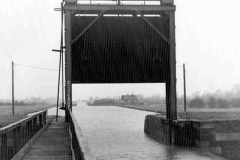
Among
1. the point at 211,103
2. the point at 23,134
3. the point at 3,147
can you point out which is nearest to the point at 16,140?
the point at 3,147

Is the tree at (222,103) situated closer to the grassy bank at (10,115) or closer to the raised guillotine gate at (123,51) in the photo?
the grassy bank at (10,115)

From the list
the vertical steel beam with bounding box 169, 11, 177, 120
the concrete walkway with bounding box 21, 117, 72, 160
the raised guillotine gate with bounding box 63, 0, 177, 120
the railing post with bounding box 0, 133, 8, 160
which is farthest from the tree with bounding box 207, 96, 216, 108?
the railing post with bounding box 0, 133, 8, 160

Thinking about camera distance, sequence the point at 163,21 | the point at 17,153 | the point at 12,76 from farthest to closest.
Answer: the point at 12,76 < the point at 163,21 < the point at 17,153

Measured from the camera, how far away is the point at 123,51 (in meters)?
20.7

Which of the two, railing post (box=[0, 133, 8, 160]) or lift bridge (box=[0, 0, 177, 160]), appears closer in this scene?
railing post (box=[0, 133, 8, 160])

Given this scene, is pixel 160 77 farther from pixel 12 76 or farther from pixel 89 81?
pixel 12 76

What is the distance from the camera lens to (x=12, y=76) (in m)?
50.3

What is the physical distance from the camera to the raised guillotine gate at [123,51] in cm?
2002

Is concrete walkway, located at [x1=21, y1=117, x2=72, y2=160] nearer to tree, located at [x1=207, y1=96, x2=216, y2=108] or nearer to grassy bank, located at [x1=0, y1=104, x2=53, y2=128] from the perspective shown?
grassy bank, located at [x1=0, y1=104, x2=53, y2=128]

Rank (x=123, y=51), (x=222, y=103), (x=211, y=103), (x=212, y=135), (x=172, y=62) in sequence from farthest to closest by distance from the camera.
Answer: (x=211, y=103), (x=222, y=103), (x=123, y=51), (x=172, y=62), (x=212, y=135)

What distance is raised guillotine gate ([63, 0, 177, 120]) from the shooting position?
65.7 feet

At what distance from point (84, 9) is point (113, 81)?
5.02 meters

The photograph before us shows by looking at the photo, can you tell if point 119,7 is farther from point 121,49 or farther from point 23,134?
point 23,134

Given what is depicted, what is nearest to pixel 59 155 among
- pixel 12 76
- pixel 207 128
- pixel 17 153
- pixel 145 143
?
pixel 17 153
